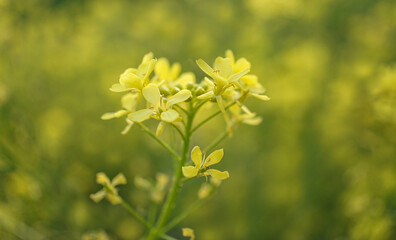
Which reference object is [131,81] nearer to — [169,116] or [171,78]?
[169,116]

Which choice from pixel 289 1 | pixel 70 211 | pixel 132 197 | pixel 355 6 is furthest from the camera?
pixel 355 6

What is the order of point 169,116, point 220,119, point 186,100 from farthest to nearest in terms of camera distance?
point 220,119
point 186,100
point 169,116

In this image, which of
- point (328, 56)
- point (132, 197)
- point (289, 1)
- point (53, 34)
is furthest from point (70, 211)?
point (328, 56)

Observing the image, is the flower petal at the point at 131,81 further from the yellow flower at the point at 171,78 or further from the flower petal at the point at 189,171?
the flower petal at the point at 189,171

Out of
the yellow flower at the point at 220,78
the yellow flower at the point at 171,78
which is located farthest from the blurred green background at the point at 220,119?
the yellow flower at the point at 220,78

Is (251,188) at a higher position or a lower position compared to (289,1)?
lower

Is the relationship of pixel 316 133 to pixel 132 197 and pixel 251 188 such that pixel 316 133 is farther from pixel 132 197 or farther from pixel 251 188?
pixel 132 197

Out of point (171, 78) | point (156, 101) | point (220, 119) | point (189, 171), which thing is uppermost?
point (220, 119)

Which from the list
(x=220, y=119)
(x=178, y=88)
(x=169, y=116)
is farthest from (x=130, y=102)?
(x=220, y=119)
